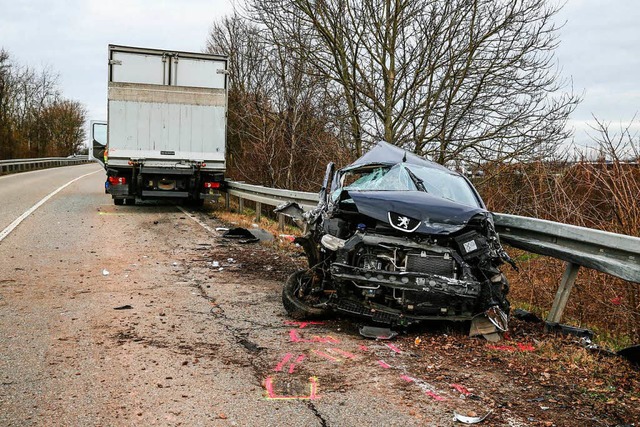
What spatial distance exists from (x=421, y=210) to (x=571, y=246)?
4.96 ft

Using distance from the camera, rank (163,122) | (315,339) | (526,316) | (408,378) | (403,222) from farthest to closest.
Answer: (163,122), (526,316), (403,222), (315,339), (408,378)

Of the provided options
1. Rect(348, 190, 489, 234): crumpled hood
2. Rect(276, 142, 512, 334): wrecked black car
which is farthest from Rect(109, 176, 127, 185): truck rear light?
Rect(348, 190, 489, 234): crumpled hood

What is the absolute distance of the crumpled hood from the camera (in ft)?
16.6

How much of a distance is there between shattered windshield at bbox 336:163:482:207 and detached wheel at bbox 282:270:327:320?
1075 mm

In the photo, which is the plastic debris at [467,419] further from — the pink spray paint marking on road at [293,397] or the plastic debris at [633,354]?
the plastic debris at [633,354]

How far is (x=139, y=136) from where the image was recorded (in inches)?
578

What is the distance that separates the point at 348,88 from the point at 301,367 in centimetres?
1002

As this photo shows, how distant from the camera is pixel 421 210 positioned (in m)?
5.08

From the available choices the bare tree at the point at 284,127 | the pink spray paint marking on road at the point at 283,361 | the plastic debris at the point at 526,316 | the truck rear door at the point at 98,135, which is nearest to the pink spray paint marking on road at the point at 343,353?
the pink spray paint marking on road at the point at 283,361

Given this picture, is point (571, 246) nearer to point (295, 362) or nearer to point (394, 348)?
point (394, 348)

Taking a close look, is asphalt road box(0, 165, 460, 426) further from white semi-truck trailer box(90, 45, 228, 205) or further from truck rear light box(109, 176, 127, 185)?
truck rear light box(109, 176, 127, 185)

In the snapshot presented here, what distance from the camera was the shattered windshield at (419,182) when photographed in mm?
6109

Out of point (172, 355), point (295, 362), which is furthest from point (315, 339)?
point (172, 355)

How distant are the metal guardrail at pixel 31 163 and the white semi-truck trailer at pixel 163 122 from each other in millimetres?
22822
